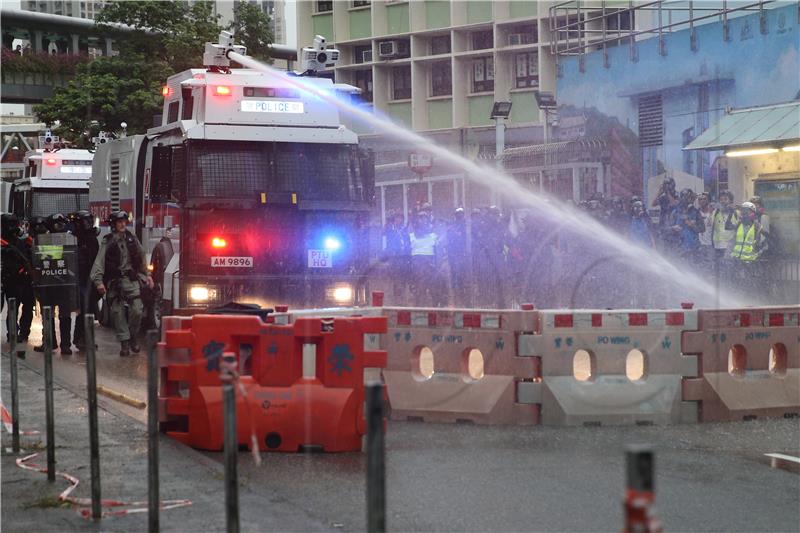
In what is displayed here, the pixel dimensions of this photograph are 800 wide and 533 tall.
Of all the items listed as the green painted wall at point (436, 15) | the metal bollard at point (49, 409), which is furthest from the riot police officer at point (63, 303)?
the green painted wall at point (436, 15)

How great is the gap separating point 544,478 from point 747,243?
13055 mm

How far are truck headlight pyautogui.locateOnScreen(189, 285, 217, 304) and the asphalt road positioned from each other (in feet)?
16.8

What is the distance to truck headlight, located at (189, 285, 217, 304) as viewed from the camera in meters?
15.4

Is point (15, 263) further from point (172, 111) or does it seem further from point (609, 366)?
point (609, 366)

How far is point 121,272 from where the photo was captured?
626 inches

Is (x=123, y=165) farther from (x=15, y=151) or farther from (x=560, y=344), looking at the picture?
(x=15, y=151)

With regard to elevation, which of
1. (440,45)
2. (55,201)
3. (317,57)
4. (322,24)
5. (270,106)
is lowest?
(55,201)

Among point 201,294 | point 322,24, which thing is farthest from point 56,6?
point 201,294

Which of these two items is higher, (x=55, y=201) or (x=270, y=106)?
(x=270, y=106)

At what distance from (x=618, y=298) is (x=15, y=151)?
6515 centimetres

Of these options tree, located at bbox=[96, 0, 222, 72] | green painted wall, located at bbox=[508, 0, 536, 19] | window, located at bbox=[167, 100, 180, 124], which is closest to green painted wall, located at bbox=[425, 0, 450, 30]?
green painted wall, located at bbox=[508, 0, 536, 19]

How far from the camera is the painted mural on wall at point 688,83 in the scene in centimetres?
2755

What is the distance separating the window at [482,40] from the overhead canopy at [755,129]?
21.5m

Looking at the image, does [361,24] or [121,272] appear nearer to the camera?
[121,272]
